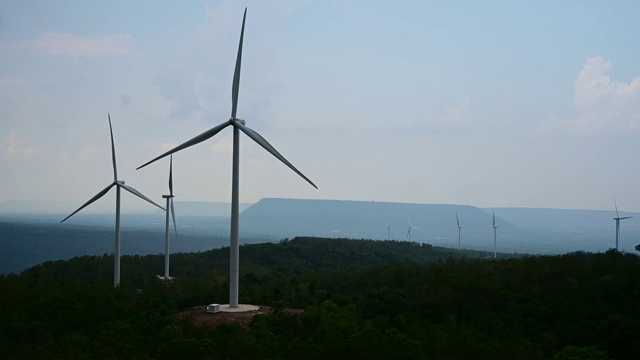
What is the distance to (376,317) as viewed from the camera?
197 ft

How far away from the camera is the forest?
46.6m

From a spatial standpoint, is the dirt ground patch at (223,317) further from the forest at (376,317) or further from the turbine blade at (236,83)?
the turbine blade at (236,83)

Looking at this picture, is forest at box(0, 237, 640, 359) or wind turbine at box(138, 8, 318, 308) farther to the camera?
wind turbine at box(138, 8, 318, 308)

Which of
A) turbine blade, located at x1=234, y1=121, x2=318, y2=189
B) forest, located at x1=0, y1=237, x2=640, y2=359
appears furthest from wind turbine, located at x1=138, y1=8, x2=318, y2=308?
forest, located at x1=0, y1=237, x2=640, y2=359

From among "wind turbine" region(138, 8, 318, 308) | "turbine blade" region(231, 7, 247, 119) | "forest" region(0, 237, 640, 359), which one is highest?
"turbine blade" region(231, 7, 247, 119)

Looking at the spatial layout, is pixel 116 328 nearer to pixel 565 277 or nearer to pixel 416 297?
pixel 416 297

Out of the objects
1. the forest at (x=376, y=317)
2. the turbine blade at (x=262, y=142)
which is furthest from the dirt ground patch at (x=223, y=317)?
the turbine blade at (x=262, y=142)

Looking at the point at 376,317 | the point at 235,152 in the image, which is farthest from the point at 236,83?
the point at 376,317

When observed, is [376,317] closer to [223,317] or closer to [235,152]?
[223,317]

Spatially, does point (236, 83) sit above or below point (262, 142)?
above

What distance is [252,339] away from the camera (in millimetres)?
45625

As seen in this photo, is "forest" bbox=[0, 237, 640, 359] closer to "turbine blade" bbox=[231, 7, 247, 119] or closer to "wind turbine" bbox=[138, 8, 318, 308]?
"wind turbine" bbox=[138, 8, 318, 308]

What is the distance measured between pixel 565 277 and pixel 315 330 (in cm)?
3022

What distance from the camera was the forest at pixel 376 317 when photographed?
153 feet
